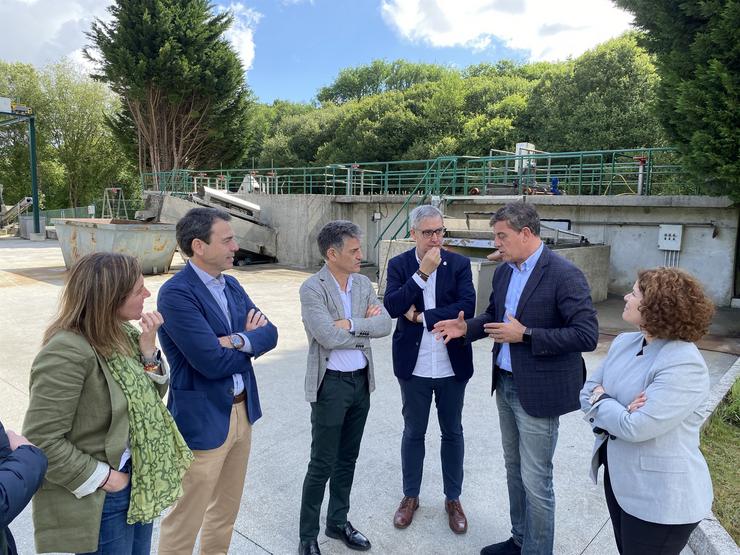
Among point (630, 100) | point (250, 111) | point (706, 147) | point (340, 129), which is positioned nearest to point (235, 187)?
point (250, 111)

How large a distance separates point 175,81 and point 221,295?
26.5 metres

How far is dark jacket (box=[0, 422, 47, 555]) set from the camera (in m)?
1.37

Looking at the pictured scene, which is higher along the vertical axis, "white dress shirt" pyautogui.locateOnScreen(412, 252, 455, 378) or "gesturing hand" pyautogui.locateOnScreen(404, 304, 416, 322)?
"gesturing hand" pyautogui.locateOnScreen(404, 304, 416, 322)

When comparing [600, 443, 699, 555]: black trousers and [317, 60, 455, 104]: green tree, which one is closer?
[600, 443, 699, 555]: black trousers

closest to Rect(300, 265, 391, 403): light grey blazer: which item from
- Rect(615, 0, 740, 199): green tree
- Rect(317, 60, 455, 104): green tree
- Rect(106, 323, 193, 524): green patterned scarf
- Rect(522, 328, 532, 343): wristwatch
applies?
Rect(522, 328, 532, 343): wristwatch

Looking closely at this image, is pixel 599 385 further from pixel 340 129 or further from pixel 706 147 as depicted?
pixel 340 129

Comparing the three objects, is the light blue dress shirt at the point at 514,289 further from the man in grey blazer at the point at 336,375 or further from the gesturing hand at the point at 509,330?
the man in grey blazer at the point at 336,375

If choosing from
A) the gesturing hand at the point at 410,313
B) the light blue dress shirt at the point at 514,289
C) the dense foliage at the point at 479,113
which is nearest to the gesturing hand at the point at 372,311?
the gesturing hand at the point at 410,313

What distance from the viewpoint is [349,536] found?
9.31 ft

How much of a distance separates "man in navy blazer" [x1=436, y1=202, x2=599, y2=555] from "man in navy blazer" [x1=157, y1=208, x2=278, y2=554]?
124cm

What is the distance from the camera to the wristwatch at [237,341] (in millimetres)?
2362

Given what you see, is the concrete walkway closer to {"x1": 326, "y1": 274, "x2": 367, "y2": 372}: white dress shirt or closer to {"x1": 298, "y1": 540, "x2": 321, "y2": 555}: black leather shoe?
{"x1": 298, "y1": 540, "x2": 321, "y2": 555}: black leather shoe

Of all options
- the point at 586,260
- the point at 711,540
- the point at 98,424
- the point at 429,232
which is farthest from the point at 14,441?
the point at 586,260

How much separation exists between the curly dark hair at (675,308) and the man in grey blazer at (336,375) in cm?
133
